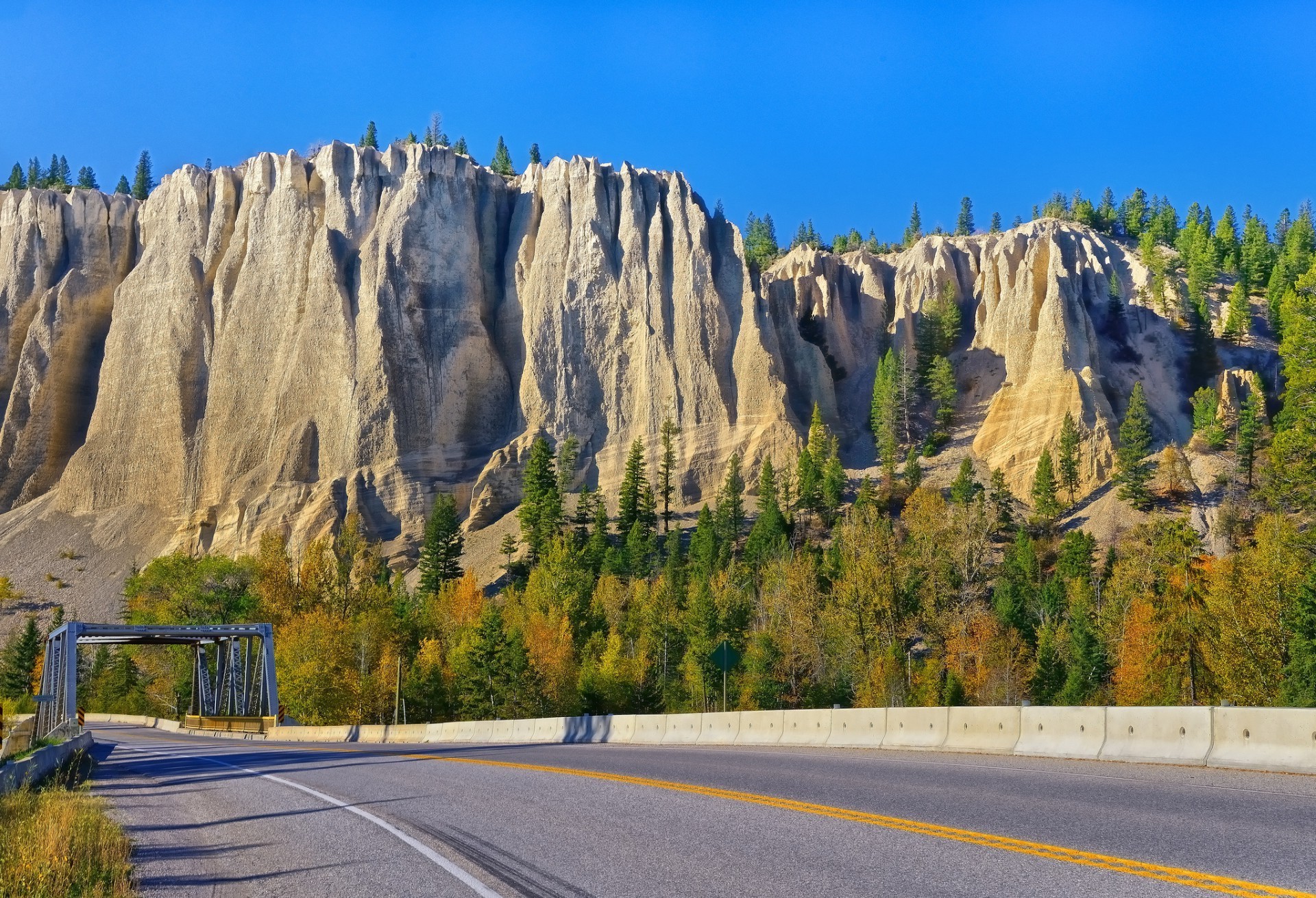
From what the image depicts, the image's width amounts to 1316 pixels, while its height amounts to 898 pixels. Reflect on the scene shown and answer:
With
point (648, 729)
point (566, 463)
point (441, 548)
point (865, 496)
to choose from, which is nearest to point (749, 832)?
point (648, 729)

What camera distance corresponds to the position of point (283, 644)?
68.4 m

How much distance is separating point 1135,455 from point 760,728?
257 feet

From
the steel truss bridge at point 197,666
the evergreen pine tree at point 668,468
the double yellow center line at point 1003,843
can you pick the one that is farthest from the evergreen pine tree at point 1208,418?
the double yellow center line at point 1003,843

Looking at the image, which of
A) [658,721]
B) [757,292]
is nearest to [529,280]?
[757,292]

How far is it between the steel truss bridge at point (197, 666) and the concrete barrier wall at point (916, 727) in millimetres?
22875

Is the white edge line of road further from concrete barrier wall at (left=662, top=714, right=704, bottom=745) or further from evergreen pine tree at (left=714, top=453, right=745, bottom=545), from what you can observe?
evergreen pine tree at (left=714, top=453, right=745, bottom=545)

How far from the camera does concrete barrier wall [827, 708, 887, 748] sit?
66.6ft

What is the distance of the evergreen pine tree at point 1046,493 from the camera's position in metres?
90.4

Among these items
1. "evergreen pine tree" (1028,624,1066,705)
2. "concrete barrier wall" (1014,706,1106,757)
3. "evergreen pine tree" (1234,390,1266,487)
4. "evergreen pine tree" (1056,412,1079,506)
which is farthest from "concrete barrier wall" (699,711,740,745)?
"evergreen pine tree" (1234,390,1266,487)

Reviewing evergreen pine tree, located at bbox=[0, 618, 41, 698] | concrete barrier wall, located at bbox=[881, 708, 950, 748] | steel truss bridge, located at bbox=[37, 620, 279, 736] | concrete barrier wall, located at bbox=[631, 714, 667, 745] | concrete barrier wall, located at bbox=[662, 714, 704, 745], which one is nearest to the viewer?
concrete barrier wall, located at bbox=[881, 708, 950, 748]

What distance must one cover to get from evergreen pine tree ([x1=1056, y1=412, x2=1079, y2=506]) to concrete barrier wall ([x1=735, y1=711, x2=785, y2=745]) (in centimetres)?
7667

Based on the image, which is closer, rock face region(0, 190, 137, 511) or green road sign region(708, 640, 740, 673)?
green road sign region(708, 640, 740, 673)

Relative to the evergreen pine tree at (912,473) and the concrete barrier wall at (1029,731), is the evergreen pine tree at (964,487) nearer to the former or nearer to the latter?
the evergreen pine tree at (912,473)

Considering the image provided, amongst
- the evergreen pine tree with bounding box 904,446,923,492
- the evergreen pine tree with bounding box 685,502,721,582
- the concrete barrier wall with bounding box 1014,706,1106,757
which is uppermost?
the evergreen pine tree with bounding box 904,446,923,492
